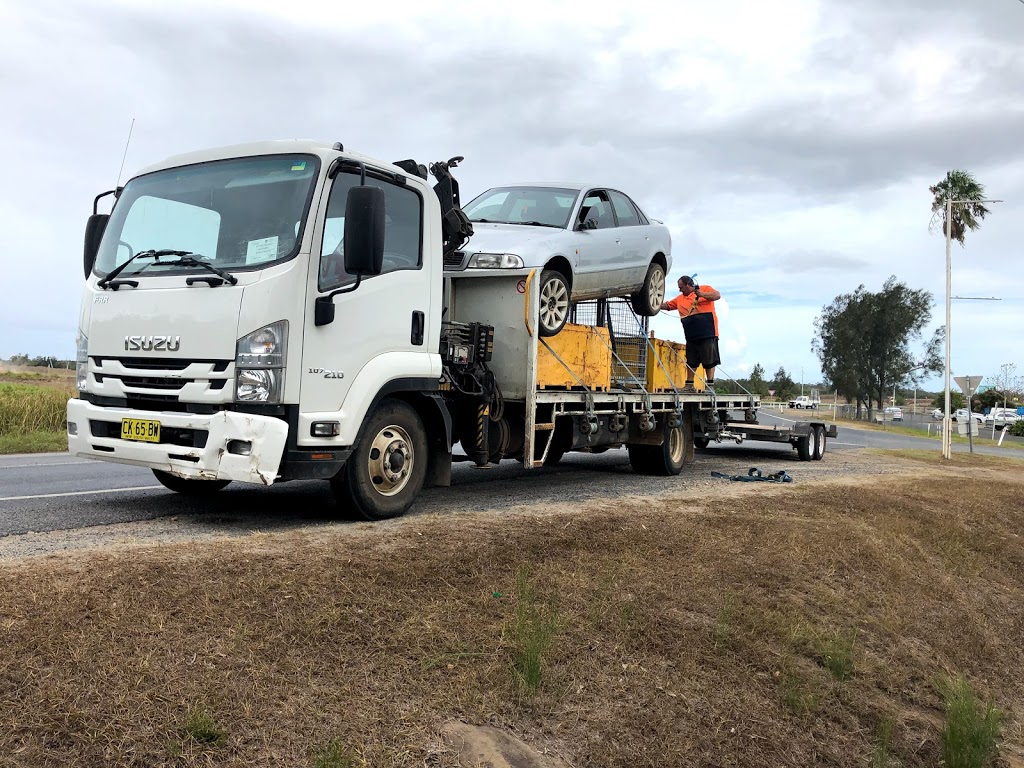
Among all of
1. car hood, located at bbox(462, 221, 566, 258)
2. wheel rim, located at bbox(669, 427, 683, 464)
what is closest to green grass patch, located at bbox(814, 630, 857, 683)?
car hood, located at bbox(462, 221, 566, 258)

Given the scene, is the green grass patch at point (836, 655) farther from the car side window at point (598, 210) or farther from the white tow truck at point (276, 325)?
the car side window at point (598, 210)

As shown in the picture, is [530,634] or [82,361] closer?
[530,634]

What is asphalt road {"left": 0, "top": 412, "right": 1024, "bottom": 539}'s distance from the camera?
6.72 metres

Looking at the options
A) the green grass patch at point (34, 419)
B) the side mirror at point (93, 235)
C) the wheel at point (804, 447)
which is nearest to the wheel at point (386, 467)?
the side mirror at point (93, 235)

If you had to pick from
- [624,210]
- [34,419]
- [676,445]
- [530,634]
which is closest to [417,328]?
[530,634]

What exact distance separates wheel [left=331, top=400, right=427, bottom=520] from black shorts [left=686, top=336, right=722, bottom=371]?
616cm

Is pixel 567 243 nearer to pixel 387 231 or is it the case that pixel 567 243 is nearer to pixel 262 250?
pixel 387 231

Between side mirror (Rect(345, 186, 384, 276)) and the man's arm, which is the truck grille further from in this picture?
the man's arm

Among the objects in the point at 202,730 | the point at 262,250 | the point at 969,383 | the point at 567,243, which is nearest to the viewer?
the point at 202,730

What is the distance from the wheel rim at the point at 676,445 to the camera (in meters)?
12.0

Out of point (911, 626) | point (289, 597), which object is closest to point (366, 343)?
point (289, 597)

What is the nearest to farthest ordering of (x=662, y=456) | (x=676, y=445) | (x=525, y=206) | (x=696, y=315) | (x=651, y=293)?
(x=525, y=206), (x=651, y=293), (x=662, y=456), (x=676, y=445), (x=696, y=315)

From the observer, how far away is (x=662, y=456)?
1176 cm

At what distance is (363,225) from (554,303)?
3047 millimetres
